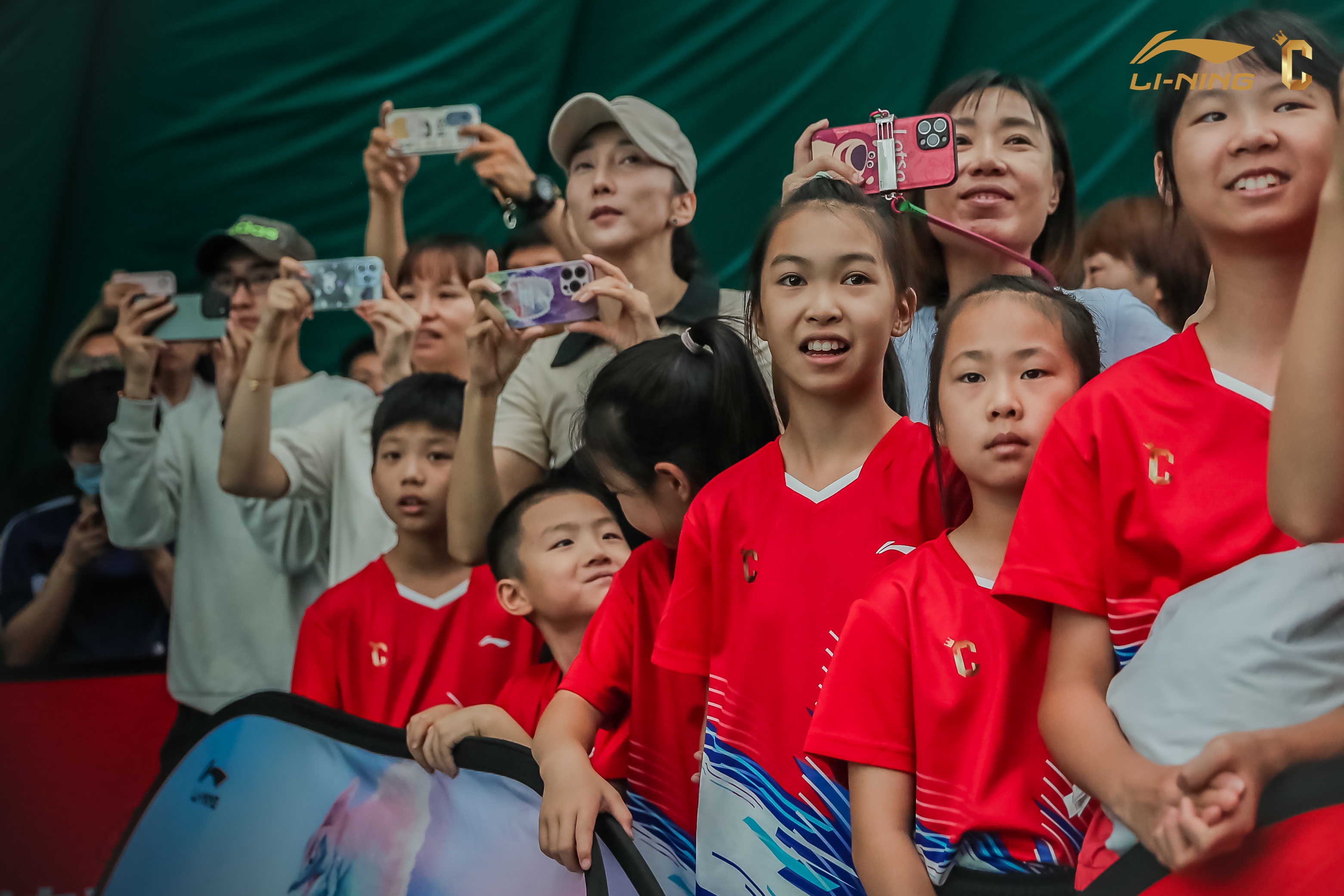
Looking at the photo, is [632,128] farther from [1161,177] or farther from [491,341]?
[1161,177]

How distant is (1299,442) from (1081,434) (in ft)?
0.58

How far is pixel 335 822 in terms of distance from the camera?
149 centimetres

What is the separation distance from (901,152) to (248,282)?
62.8 inches

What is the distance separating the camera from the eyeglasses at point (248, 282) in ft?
8.01

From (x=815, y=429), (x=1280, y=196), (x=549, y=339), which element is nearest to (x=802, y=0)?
(x=549, y=339)

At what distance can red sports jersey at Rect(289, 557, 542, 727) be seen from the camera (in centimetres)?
179

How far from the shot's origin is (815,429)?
121cm

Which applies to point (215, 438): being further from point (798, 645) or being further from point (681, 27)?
point (681, 27)

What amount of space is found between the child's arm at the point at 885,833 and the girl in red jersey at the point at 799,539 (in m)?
0.09

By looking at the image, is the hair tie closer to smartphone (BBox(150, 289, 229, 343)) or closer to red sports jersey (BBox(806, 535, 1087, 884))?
red sports jersey (BBox(806, 535, 1087, 884))

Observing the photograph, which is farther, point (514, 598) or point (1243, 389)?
point (514, 598)

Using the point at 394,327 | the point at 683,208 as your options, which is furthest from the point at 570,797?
the point at 394,327

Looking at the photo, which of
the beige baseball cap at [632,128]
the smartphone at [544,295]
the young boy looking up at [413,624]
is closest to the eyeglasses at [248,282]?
the young boy looking up at [413,624]

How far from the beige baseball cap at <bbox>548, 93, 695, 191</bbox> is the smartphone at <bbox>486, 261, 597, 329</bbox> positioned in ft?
1.01
